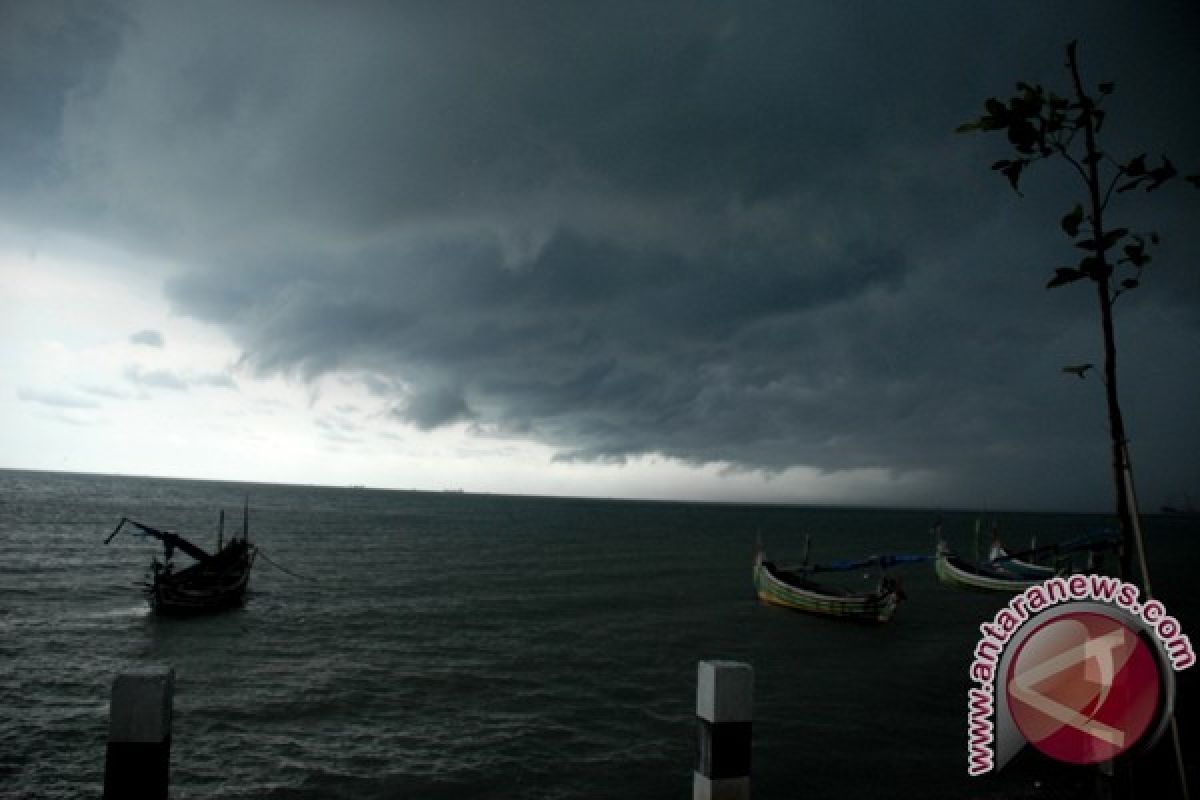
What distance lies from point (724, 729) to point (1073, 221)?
155 inches

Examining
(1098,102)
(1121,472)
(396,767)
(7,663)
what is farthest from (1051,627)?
(7,663)

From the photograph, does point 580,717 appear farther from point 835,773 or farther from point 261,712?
point 261,712

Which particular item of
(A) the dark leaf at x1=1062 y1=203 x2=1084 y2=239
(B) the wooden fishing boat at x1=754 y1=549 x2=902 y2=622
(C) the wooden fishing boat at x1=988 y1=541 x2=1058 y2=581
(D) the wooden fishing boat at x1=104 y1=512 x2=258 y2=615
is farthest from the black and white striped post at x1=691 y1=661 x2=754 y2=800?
(C) the wooden fishing boat at x1=988 y1=541 x2=1058 y2=581

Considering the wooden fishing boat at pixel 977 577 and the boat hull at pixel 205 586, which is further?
the wooden fishing boat at pixel 977 577

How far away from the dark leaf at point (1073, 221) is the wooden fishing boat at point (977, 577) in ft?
152

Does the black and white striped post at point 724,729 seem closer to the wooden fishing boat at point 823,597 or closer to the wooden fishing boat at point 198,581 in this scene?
the wooden fishing boat at point 823,597

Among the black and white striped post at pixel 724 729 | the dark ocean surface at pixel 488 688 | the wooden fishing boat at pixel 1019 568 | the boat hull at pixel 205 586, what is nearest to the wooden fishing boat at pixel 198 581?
the boat hull at pixel 205 586

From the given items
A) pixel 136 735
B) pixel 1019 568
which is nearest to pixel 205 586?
pixel 136 735

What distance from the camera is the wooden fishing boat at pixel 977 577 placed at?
150 ft

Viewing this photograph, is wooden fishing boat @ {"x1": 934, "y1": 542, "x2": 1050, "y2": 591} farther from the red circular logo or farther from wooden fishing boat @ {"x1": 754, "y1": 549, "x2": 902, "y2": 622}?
the red circular logo

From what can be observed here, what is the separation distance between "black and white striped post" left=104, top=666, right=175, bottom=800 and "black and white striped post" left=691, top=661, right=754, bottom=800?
3.54m

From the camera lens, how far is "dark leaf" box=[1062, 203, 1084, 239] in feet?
11.9

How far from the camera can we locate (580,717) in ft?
59.4

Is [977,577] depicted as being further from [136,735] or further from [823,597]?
[136,735]
